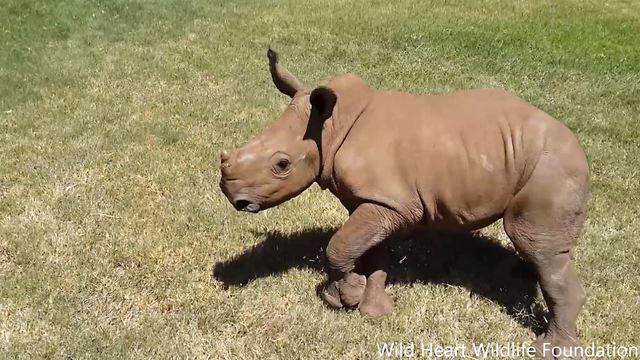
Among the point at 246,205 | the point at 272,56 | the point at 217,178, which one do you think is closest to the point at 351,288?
the point at 246,205

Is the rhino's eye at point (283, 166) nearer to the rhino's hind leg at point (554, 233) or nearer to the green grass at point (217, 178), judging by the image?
the green grass at point (217, 178)

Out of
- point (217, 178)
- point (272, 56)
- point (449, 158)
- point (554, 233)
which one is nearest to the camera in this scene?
point (554, 233)

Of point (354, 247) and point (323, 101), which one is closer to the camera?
point (323, 101)

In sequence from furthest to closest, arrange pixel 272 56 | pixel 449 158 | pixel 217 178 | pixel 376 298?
pixel 217 178, pixel 376 298, pixel 272 56, pixel 449 158

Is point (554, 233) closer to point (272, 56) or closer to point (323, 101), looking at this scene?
point (323, 101)

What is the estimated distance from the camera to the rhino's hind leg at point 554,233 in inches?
161

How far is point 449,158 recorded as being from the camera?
4.27 metres

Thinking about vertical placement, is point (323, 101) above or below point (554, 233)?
above

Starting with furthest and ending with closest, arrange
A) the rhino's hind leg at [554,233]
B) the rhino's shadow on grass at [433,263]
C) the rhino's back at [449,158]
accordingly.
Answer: the rhino's shadow on grass at [433,263] < the rhino's back at [449,158] < the rhino's hind leg at [554,233]

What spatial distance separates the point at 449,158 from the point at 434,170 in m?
0.11

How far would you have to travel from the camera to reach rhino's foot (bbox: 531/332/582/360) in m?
4.33

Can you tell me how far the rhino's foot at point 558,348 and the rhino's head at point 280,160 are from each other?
1.71 metres

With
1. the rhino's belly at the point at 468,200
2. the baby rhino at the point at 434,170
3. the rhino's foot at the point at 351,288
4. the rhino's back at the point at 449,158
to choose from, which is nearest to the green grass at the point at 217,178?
the rhino's foot at the point at 351,288

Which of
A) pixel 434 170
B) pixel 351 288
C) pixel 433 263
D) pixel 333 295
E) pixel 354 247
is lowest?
pixel 433 263
